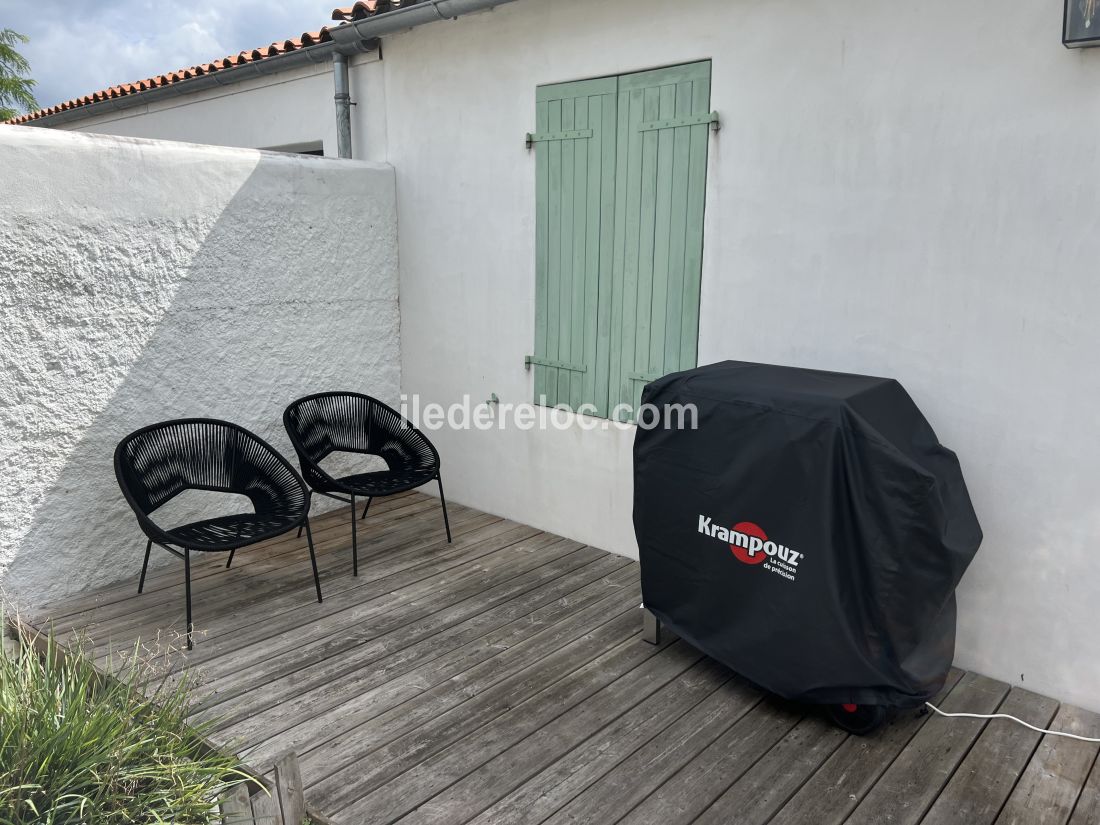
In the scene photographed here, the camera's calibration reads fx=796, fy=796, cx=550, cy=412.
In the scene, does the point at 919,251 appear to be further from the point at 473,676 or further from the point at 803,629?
the point at 473,676

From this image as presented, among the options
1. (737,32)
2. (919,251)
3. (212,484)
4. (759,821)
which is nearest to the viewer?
(759,821)

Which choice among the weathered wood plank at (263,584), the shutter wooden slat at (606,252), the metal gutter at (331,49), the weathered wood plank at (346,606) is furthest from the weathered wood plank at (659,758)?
the metal gutter at (331,49)

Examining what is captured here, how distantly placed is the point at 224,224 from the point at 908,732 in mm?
3811

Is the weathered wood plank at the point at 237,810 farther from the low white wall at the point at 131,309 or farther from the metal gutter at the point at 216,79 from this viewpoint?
the metal gutter at the point at 216,79

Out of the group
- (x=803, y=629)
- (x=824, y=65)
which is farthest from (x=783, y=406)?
(x=824, y=65)

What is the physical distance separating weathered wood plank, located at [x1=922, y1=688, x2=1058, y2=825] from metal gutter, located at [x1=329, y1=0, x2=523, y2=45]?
3.75 m

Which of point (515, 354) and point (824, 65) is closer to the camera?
point (824, 65)

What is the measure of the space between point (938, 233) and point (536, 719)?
7.48 ft

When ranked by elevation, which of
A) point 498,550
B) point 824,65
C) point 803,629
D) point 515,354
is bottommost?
point 498,550

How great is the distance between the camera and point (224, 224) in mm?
4094

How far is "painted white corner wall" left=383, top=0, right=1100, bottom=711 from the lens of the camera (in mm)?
2689

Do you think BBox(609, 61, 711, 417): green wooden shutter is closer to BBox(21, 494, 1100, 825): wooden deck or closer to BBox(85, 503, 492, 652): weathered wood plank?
BBox(21, 494, 1100, 825): wooden deck

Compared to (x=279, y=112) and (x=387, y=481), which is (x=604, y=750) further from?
(x=279, y=112)

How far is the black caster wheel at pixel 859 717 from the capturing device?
2621 millimetres
